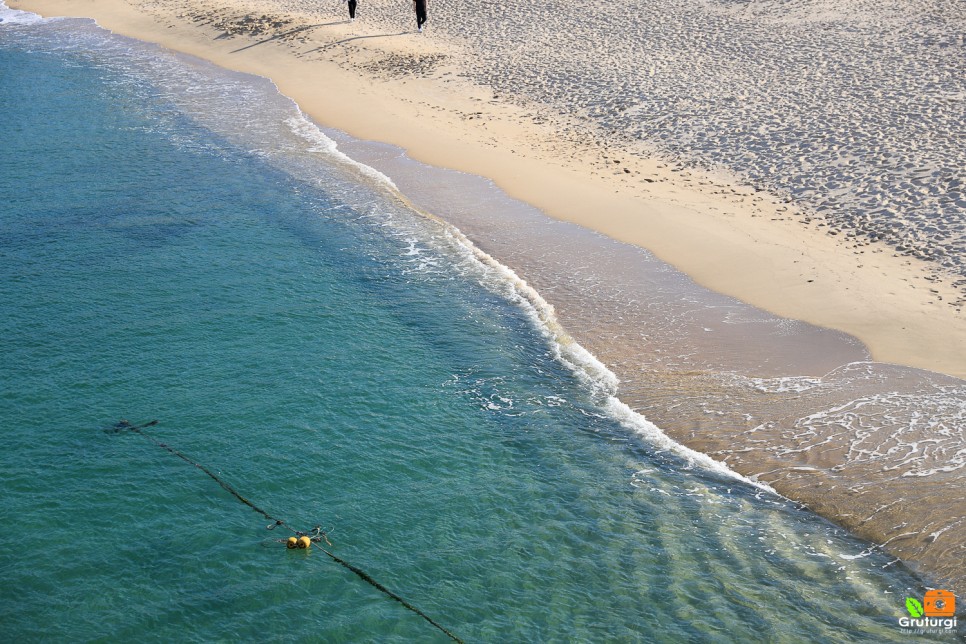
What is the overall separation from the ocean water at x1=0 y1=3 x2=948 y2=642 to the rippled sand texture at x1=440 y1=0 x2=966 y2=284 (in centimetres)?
683

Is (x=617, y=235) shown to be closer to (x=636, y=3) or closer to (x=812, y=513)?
(x=812, y=513)

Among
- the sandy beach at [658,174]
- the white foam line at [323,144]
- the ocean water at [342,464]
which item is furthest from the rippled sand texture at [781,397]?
the white foam line at [323,144]

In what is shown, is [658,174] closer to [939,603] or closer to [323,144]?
[323,144]

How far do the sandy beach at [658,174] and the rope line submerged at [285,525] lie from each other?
4781 mm

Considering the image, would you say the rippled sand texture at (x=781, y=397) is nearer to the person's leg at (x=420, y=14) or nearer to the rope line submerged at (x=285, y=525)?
Answer: the rope line submerged at (x=285, y=525)

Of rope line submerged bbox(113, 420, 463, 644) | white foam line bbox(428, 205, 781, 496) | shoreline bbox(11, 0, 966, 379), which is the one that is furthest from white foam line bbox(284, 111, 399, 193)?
rope line submerged bbox(113, 420, 463, 644)

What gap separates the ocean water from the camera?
9.76 m

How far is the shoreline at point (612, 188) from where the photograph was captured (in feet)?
48.2

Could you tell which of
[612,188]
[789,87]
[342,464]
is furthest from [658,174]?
[342,464]

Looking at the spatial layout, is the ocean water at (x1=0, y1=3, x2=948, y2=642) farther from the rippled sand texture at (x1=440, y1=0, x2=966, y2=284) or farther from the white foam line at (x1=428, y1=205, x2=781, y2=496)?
the rippled sand texture at (x1=440, y1=0, x2=966, y2=284)

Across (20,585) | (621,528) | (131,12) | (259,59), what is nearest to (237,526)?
(20,585)

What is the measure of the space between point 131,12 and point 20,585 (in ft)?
117

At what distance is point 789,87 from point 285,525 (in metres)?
18.1

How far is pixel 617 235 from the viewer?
18.2m
